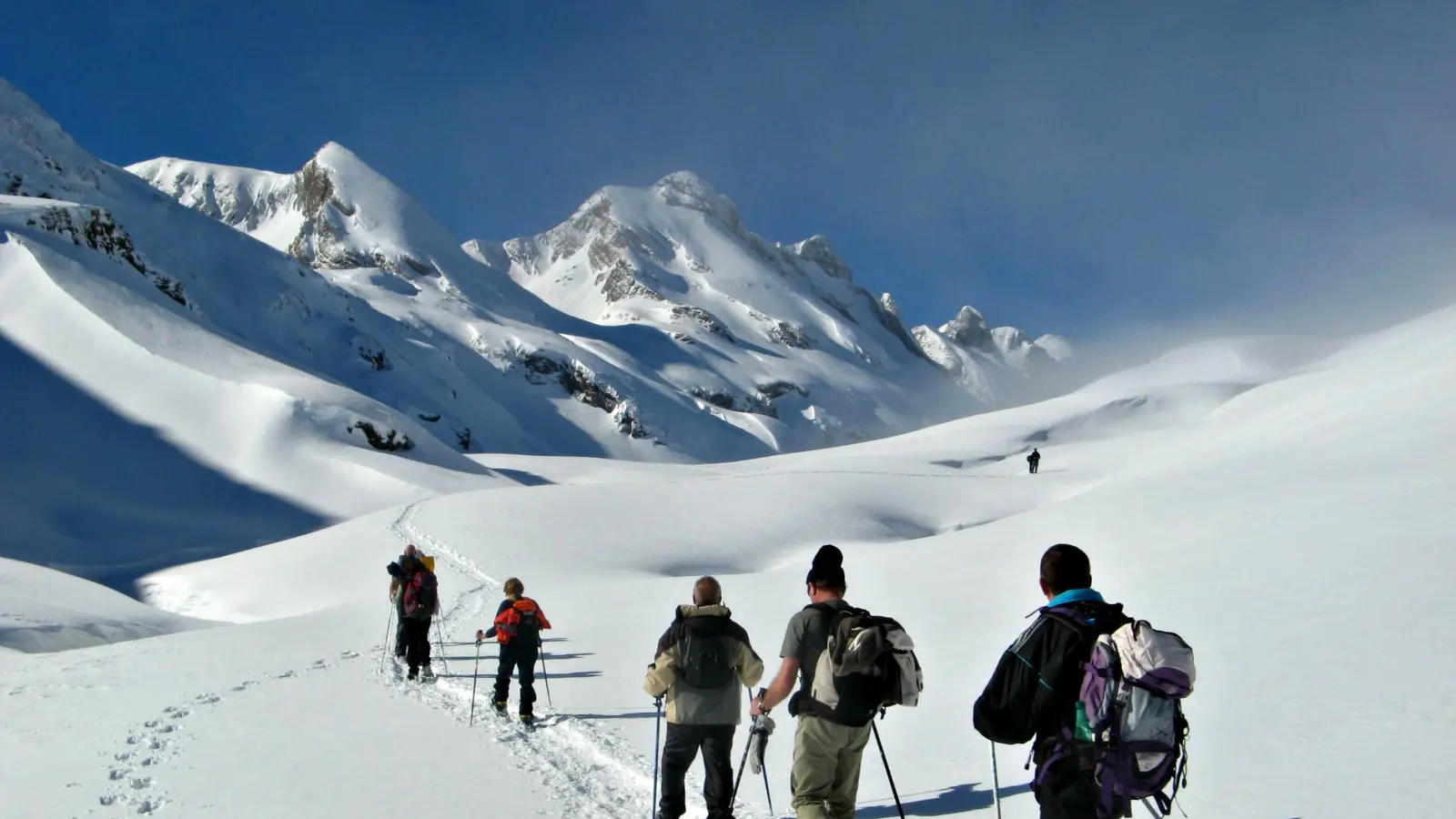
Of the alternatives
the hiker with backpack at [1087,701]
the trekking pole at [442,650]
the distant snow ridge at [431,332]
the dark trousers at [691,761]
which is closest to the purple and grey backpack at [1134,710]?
the hiker with backpack at [1087,701]

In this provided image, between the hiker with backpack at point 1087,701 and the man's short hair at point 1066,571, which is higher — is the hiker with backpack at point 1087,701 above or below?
below

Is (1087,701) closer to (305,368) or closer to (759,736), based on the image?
(759,736)

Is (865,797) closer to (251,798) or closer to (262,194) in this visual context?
(251,798)

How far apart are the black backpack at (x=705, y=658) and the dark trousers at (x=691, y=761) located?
0.31m

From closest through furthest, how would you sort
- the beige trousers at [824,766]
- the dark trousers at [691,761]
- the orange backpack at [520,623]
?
A: 1. the beige trousers at [824,766]
2. the dark trousers at [691,761]
3. the orange backpack at [520,623]

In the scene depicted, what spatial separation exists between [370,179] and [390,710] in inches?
6781

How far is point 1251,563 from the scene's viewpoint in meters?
10.6

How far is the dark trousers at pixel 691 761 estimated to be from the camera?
5.77 m

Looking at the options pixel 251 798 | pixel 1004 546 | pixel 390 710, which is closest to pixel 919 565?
pixel 1004 546

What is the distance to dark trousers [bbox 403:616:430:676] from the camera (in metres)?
11.4

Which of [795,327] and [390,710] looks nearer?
[390,710]

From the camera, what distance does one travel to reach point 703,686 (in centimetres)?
569

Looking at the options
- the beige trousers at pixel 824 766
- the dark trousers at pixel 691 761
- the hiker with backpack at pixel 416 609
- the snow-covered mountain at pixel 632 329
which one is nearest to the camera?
the beige trousers at pixel 824 766

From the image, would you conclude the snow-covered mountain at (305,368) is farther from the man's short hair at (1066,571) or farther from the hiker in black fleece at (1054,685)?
the man's short hair at (1066,571)
